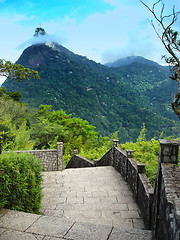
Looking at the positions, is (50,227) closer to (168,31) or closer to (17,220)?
(17,220)

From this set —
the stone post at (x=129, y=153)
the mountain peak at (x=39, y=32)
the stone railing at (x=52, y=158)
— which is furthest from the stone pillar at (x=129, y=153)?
the mountain peak at (x=39, y=32)

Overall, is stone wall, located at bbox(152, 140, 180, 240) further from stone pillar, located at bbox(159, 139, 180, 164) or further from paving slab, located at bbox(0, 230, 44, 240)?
paving slab, located at bbox(0, 230, 44, 240)

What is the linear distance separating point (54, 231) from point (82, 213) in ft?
7.18

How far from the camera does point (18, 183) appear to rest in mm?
3547

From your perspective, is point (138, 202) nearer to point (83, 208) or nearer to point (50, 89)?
point (83, 208)

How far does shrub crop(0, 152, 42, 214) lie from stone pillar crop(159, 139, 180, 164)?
99.5 inches

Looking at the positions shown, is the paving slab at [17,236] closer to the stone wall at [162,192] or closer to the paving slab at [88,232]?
the paving slab at [88,232]

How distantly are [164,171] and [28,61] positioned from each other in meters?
71.4

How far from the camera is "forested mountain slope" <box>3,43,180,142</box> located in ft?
166

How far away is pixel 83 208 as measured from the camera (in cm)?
528

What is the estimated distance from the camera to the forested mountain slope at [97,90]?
50606 mm

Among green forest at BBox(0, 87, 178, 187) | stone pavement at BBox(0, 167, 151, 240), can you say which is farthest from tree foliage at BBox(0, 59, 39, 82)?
stone pavement at BBox(0, 167, 151, 240)

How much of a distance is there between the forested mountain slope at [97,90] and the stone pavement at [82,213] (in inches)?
1597

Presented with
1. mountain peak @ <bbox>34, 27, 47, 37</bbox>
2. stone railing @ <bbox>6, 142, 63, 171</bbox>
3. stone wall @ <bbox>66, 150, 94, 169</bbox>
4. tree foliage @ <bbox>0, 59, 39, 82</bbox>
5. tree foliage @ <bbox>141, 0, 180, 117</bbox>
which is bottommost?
stone wall @ <bbox>66, 150, 94, 169</bbox>
